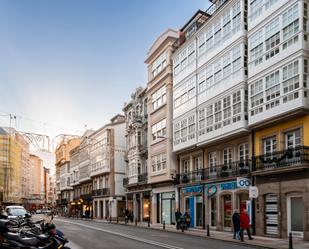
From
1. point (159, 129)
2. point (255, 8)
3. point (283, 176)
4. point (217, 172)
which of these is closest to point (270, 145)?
point (283, 176)

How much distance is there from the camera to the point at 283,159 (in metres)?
27.0

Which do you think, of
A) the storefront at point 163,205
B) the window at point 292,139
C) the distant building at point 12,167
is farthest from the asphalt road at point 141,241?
the distant building at point 12,167

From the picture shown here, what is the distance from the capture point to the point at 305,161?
25.1 metres

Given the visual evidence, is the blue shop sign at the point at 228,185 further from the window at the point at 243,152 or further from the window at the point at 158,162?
the window at the point at 158,162

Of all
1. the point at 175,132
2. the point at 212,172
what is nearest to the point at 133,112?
the point at 175,132

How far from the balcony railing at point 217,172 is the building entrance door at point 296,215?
4.47m

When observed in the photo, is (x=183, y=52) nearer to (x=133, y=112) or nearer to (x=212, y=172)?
(x=212, y=172)

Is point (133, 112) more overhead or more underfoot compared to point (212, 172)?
more overhead

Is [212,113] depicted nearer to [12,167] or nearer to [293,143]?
[293,143]

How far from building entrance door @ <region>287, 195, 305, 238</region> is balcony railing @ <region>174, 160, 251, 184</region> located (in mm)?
4472

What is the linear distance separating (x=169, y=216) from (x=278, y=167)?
1987 centimetres

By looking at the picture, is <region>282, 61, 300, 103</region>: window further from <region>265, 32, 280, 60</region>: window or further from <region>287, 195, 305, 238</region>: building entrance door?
<region>287, 195, 305, 238</region>: building entrance door

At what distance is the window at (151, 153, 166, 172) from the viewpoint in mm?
45469

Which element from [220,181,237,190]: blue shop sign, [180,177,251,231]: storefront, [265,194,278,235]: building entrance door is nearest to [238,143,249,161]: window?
[180,177,251,231]: storefront
